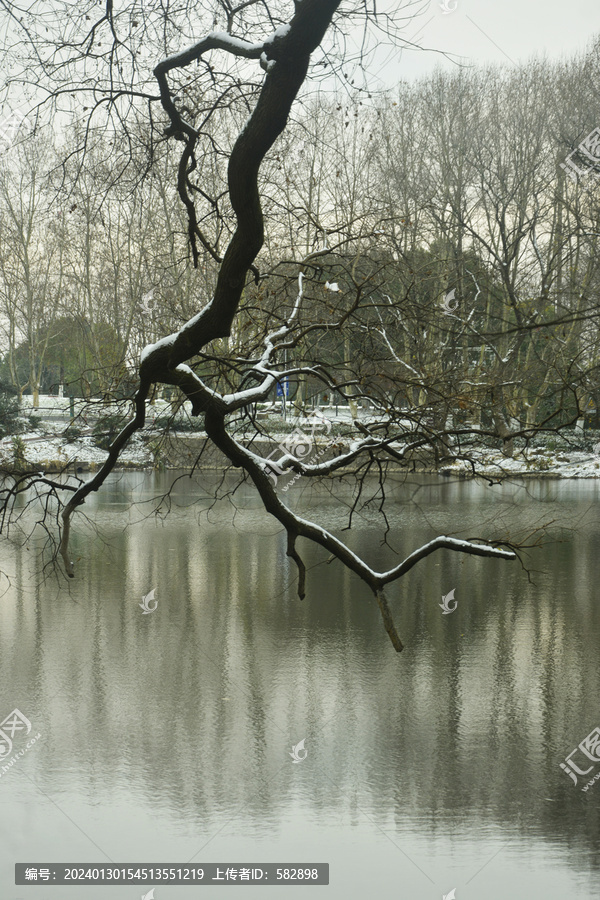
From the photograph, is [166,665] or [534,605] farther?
[534,605]

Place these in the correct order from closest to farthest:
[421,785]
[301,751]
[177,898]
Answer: [177,898] < [421,785] < [301,751]

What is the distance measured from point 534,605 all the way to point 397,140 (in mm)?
21794

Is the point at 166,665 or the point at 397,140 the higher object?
the point at 397,140

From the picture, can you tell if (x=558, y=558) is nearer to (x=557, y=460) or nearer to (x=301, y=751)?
(x=301, y=751)

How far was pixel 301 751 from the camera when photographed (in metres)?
7.22

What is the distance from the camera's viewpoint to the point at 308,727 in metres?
7.66

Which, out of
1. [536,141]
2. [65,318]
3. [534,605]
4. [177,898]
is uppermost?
[536,141]

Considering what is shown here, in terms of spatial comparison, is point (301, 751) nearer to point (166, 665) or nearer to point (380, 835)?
point (380, 835)

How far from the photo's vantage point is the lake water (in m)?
5.79

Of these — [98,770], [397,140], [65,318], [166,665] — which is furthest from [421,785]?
[65,318]

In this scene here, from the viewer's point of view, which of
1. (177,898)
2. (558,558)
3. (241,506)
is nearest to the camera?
(177,898)

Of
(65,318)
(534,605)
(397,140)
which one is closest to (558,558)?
(534,605)

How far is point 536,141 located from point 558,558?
16.5m

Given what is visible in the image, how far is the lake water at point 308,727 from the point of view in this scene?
5.79 m
